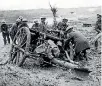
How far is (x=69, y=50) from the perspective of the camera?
7.62 metres

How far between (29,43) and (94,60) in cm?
268

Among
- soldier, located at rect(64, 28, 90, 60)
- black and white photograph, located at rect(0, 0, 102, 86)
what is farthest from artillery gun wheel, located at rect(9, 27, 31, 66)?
soldier, located at rect(64, 28, 90, 60)

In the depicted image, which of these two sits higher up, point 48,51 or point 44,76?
point 48,51

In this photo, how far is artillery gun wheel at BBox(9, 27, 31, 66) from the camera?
706 centimetres

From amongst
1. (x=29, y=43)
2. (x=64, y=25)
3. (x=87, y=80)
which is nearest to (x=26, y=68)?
(x=29, y=43)

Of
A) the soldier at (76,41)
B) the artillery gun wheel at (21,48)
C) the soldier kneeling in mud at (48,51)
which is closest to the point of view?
the soldier kneeling in mud at (48,51)

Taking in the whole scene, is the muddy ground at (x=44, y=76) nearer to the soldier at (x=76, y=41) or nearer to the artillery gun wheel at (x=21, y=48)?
the artillery gun wheel at (x=21, y=48)

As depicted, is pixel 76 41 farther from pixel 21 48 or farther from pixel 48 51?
pixel 21 48

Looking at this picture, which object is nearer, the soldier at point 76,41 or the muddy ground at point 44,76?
Result: the muddy ground at point 44,76

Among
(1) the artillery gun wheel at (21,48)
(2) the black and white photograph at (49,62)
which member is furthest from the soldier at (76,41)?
(1) the artillery gun wheel at (21,48)

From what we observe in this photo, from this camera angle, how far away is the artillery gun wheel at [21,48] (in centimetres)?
706

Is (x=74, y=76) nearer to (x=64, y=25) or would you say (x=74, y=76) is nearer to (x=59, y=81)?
(x=59, y=81)

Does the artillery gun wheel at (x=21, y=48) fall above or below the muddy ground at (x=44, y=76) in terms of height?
above

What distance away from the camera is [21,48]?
7434mm
